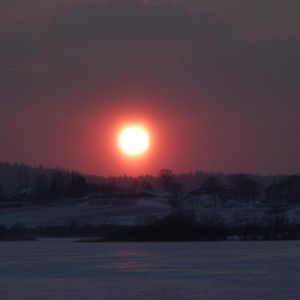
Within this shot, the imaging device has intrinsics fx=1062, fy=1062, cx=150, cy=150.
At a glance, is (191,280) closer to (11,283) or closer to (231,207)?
(11,283)

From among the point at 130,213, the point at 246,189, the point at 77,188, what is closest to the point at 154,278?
the point at 130,213

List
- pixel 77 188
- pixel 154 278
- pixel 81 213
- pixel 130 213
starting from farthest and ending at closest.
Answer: pixel 77 188
pixel 81 213
pixel 130 213
pixel 154 278

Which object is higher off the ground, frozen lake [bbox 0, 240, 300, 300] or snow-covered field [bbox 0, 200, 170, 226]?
snow-covered field [bbox 0, 200, 170, 226]

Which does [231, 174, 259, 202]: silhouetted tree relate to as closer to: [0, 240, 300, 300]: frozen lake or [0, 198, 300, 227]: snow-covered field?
[0, 198, 300, 227]: snow-covered field

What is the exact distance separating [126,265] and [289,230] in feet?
193

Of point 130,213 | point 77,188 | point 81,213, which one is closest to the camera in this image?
point 130,213

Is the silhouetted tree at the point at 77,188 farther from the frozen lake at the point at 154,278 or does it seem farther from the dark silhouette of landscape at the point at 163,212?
the frozen lake at the point at 154,278

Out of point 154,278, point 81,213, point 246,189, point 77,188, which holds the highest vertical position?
point 77,188

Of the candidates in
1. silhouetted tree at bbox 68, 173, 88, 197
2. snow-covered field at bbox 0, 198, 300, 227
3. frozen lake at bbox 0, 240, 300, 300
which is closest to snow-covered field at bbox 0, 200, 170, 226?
snow-covered field at bbox 0, 198, 300, 227

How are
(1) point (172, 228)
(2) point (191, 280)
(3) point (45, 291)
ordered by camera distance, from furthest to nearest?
(1) point (172, 228)
(2) point (191, 280)
(3) point (45, 291)

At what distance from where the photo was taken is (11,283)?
131ft

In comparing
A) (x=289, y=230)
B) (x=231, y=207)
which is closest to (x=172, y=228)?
(x=289, y=230)

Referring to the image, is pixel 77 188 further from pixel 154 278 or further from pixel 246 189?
pixel 154 278

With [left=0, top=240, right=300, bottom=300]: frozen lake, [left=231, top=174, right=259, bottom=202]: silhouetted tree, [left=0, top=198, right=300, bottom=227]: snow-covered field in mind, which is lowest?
[left=0, top=240, right=300, bottom=300]: frozen lake
